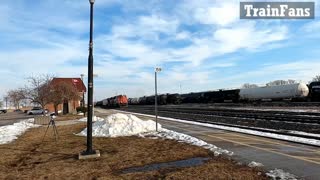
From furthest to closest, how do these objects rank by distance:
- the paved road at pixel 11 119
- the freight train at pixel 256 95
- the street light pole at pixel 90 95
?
the freight train at pixel 256 95
the paved road at pixel 11 119
the street light pole at pixel 90 95

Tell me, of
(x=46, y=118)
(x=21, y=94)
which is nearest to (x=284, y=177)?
(x=46, y=118)

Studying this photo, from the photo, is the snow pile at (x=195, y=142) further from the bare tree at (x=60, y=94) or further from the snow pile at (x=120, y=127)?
the bare tree at (x=60, y=94)

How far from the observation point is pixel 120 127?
824 inches

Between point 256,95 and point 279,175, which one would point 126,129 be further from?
→ point 256,95

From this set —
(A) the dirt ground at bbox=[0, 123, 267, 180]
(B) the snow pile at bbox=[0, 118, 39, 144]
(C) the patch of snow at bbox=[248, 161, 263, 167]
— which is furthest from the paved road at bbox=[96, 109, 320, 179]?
(B) the snow pile at bbox=[0, 118, 39, 144]

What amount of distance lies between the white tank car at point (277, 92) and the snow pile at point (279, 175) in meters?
48.2

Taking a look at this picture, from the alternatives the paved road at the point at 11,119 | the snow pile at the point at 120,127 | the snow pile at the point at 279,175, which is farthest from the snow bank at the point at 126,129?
the paved road at the point at 11,119

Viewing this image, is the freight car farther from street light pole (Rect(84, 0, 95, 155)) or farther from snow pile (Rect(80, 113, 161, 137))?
street light pole (Rect(84, 0, 95, 155))

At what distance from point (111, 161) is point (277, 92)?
167 feet

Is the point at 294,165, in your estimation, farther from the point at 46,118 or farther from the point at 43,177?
the point at 46,118

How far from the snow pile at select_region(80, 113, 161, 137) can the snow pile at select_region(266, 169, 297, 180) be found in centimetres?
1169

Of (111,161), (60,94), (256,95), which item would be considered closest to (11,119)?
(60,94)

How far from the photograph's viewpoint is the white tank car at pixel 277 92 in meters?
54.6

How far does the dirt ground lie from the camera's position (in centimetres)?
938
